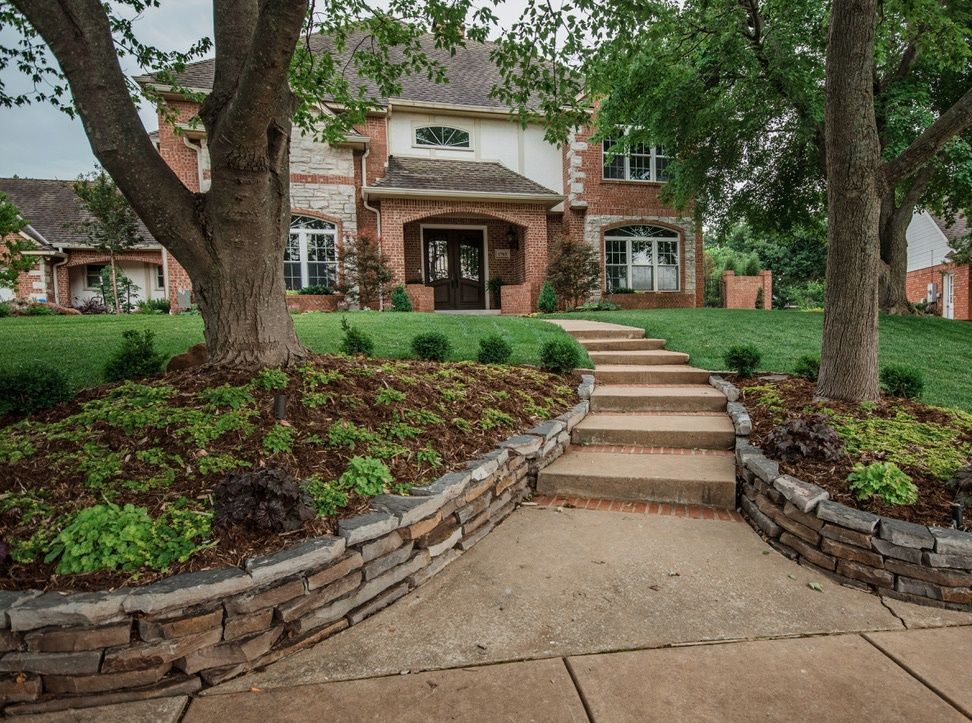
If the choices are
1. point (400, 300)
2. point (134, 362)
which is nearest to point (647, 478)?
point (134, 362)

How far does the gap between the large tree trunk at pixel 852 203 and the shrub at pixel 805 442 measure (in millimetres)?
1035

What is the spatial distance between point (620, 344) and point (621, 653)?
5776mm

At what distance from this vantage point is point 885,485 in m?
3.09

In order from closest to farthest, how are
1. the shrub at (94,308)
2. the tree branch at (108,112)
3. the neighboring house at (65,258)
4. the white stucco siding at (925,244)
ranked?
the tree branch at (108,112), the shrub at (94,308), the neighboring house at (65,258), the white stucco siding at (925,244)

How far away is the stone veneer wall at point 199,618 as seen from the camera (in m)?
2.02

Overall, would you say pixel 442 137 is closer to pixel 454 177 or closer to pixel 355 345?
pixel 454 177

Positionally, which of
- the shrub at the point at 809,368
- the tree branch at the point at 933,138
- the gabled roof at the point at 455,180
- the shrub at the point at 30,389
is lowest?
the shrub at the point at 809,368

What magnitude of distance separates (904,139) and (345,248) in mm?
11876

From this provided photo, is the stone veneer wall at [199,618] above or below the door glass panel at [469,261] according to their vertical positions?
below

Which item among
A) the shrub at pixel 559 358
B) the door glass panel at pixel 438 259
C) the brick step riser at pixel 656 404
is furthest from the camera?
the door glass panel at pixel 438 259

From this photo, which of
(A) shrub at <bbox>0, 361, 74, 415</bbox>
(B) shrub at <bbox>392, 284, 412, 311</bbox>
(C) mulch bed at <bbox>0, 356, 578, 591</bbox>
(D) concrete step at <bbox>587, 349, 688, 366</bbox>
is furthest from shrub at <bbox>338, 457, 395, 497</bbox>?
(B) shrub at <bbox>392, 284, 412, 311</bbox>

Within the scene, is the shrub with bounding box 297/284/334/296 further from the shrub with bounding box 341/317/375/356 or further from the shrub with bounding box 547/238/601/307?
the shrub with bounding box 341/317/375/356

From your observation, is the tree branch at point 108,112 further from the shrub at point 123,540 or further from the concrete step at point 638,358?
the concrete step at point 638,358

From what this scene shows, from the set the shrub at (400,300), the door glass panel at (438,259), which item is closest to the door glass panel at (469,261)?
the door glass panel at (438,259)
